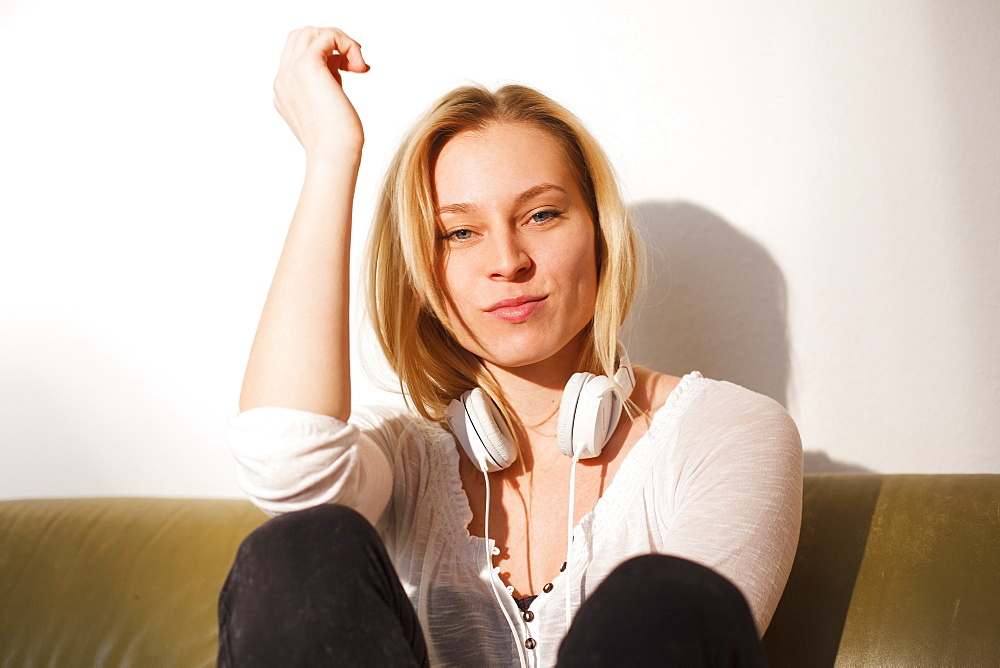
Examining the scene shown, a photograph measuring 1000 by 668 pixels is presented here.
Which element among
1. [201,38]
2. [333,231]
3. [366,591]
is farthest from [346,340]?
[201,38]

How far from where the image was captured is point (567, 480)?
1254 millimetres

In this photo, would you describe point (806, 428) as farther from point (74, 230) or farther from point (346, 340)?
point (74, 230)

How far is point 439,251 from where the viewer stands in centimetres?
122

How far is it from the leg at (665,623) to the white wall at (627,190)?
0.95m

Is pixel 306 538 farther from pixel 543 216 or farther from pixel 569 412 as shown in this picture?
pixel 543 216

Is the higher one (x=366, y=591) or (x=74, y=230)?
(x=74, y=230)

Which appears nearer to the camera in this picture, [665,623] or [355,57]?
[665,623]

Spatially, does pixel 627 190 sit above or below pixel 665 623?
above

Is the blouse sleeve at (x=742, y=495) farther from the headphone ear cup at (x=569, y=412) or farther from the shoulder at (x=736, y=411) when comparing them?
the headphone ear cup at (x=569, y=412)

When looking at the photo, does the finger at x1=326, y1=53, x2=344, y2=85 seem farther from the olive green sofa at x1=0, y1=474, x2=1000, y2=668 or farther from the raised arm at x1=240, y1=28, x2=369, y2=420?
the olive green sofa at x1=0, y1=474, x2=1000, y2=668

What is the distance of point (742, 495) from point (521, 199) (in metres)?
0.50

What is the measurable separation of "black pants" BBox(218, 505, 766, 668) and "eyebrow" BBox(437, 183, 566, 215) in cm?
49

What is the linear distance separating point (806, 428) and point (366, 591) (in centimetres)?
108

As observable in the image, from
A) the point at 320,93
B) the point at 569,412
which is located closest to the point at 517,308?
the point at 569,412
